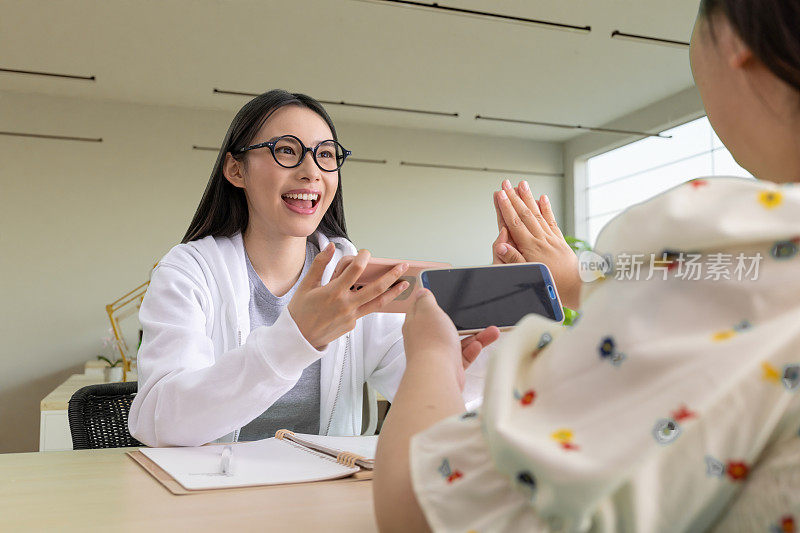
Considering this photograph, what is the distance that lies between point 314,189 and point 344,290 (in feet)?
1.99

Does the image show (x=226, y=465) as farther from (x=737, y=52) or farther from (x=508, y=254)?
(x=737, y=52)

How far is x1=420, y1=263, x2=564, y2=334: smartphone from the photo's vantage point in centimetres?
104

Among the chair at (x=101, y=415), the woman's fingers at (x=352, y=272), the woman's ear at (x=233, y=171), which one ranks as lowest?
the chair at (x=101, y=415)

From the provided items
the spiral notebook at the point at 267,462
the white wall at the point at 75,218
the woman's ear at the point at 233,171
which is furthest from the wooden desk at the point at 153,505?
the white wall at the point at 75,218

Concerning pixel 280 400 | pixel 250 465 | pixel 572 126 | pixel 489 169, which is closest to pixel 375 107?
pixel 489 169

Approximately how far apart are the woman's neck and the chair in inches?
16.3

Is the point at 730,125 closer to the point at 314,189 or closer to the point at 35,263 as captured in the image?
the point at 314,189

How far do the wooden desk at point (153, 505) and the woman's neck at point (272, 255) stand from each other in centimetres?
81

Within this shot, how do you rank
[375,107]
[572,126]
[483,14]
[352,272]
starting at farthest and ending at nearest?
[572,126]
[375,107]
[483,14]
[352,272]

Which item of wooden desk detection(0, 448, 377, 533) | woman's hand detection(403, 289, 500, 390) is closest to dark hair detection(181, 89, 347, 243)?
wooden desk detection(0, 448, 377, 533)

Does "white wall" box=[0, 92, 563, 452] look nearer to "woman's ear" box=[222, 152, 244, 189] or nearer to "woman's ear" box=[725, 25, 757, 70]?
"woman's ear" box=[222, 152, 244, 189]

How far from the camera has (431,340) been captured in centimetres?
69

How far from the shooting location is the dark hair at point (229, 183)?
5.68ft

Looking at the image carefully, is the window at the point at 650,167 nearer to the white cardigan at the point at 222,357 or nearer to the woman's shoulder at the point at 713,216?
the white cardigan at the point at 222,357
